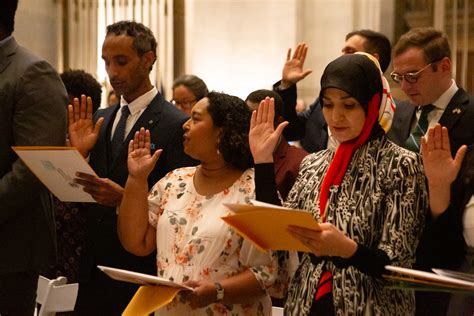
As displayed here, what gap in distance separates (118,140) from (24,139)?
2.42ft

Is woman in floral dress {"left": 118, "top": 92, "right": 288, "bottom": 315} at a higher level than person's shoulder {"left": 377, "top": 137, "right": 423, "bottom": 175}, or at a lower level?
lower

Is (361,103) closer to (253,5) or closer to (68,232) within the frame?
(68,232)

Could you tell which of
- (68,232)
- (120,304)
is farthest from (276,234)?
(68,232)

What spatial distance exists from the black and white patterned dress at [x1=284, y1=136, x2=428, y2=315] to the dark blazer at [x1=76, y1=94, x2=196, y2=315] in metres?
1.18

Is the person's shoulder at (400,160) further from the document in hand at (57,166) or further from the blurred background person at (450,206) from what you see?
the document in hand at (57,166)

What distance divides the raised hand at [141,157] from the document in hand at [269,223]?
743 millimetres

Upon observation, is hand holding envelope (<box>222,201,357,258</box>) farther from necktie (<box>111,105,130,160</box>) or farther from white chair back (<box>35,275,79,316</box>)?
necktie (<box>111,105,130,160</box>)

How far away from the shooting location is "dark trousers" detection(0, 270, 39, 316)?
3.54m

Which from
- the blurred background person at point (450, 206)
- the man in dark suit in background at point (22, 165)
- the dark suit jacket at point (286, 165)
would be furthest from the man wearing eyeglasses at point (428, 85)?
the man in dark suit in background at point (22, 165)

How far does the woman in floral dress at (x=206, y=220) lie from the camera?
342 centimetres

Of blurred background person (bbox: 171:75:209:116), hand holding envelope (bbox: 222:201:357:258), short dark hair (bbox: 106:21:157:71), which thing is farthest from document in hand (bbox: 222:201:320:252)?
blurred background person (bbox: 171:75:209:116)

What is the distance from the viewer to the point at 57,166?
353 cm

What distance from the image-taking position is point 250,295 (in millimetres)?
3412

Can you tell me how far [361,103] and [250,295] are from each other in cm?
82
